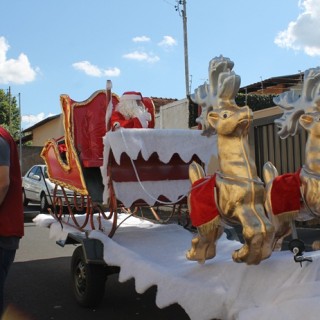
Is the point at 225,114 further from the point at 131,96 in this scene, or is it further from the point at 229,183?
the point at 131,96

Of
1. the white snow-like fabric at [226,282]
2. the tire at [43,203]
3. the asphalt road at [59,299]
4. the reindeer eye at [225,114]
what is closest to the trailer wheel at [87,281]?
the asphalt road at [59,299]

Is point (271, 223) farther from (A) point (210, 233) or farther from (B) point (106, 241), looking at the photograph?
(B) point (106, 241)

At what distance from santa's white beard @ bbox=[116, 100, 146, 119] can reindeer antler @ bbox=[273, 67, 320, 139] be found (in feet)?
8.41

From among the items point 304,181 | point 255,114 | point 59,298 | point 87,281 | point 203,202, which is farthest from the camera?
point 255,114

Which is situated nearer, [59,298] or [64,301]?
[64,301]

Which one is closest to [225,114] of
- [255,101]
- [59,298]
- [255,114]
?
[59,298]

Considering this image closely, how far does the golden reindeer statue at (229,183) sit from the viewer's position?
2691mm

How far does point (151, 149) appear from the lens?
441 centimetres

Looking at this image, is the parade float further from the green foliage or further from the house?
the green foliage

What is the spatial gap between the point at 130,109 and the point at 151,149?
1.10m

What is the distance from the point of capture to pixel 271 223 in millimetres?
2748

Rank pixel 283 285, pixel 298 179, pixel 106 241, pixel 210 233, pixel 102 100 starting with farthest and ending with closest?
pixel 102 100 < pixel 106 241 < pixel 210 233 < pixel 298 179 < pixel 283 285

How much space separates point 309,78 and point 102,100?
346 cm

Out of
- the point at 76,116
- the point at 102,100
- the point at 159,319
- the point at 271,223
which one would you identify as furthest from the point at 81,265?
the point at 271,223
